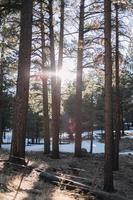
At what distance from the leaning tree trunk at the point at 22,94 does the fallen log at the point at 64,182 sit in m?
1.85

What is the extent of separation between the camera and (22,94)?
1452cm

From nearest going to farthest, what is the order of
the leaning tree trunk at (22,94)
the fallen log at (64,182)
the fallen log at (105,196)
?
the fallen log at (105,196) → the fallen log at (64,182) → the leaning tree trunk at (22,94)

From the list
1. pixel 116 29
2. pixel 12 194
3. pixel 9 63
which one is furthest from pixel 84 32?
pixel 12 194

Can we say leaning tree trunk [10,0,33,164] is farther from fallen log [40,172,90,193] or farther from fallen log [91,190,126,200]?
fallen log [91,190,126,200]

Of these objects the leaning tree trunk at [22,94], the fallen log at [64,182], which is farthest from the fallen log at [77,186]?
the leaning tree trunk at [22,94]

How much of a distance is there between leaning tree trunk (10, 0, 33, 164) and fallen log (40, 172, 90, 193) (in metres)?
1.85

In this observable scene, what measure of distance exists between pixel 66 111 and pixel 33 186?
170 feet

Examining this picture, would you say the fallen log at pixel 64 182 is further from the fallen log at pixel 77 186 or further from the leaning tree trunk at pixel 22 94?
the leaning tree trunk at pixel 22 94

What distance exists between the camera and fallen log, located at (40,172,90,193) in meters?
12.0

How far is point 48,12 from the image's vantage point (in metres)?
22.3

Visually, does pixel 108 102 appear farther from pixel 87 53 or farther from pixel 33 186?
pixel 87 53

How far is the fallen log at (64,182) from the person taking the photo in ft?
39.5

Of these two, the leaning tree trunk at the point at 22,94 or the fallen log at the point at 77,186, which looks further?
the leaning tree trunk at the point at 22,94

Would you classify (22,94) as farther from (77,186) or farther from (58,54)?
(58,54)
